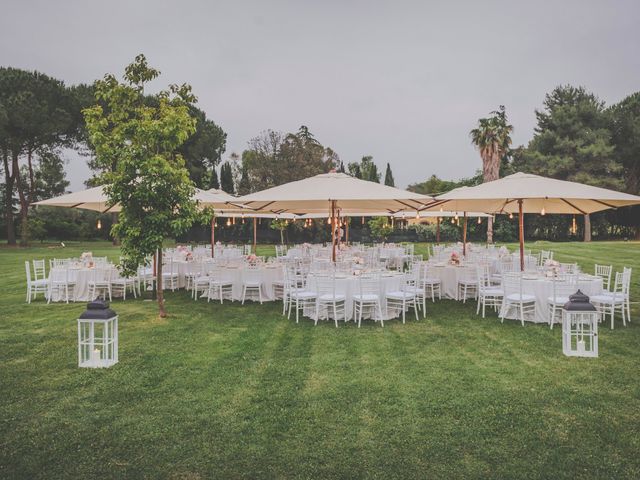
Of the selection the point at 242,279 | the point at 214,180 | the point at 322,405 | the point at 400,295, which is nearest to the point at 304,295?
the point at 400,295

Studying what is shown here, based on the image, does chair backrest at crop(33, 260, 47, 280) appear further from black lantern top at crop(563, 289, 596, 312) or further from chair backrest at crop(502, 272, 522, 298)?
black lantern top at crop(563, 289, 596, 312)


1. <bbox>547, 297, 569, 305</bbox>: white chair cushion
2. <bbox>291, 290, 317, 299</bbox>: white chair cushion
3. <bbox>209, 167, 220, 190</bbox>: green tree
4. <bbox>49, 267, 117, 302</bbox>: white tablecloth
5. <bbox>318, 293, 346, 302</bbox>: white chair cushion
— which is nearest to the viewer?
<bbox>547, 297, 569, 305</bbox>: white chair cushion

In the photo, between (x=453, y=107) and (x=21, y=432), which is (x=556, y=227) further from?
(x=21, y=432)

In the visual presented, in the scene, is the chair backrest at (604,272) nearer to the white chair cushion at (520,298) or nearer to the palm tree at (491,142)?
the white chair cushion at (520,298)

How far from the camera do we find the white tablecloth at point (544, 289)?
8.59 meters

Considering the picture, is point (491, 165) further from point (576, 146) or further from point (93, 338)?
point (93, 338)

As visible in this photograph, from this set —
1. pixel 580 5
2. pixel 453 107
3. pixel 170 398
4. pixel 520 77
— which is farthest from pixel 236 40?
pixel 453 107

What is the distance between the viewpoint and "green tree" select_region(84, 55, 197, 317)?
830cm

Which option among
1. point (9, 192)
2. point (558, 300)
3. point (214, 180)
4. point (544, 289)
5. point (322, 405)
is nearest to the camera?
point (322, 405)

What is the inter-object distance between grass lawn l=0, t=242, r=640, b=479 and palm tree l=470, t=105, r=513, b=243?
26.9 meters

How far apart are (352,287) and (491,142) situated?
28.2m

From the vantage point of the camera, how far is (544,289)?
8641 millimetres

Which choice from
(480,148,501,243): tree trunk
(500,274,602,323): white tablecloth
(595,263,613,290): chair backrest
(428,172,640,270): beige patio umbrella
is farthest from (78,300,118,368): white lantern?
(480,148,501,243): tree trunk

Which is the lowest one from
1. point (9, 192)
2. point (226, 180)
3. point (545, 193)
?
point (545, 193)
